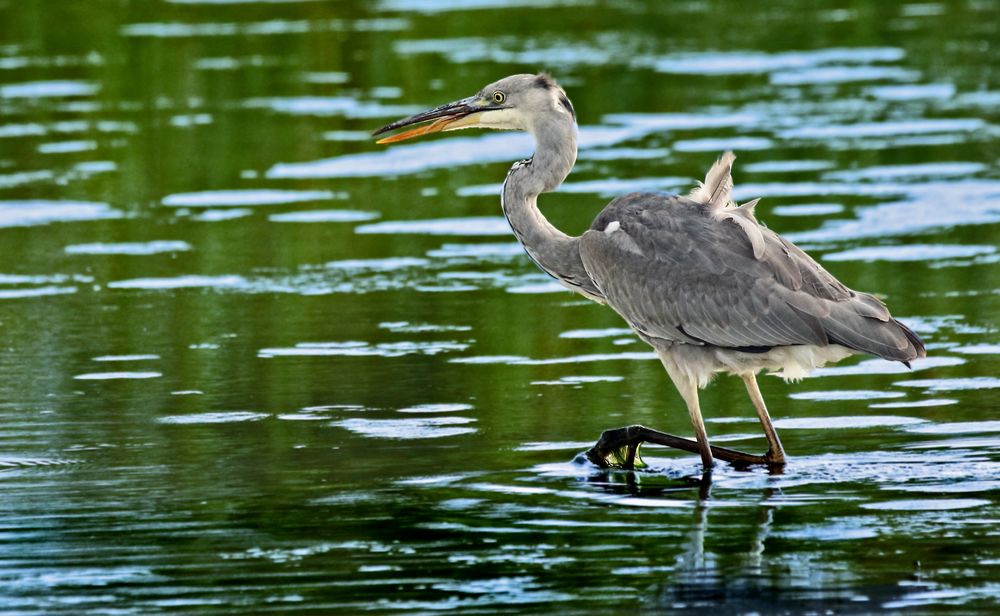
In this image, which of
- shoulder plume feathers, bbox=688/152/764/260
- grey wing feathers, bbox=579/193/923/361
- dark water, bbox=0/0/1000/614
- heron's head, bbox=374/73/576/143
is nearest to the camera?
dark water, bbox=0/0/1000/614

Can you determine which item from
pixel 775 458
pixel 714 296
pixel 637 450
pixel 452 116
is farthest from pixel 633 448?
pixel 452 116

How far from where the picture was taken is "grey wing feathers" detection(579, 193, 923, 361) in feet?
31.0

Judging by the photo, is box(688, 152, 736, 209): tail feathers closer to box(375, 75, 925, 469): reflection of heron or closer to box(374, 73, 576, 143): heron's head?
box(375, 75, 925, 469): reflection of heron

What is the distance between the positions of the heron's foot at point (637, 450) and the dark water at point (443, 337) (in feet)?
0.35

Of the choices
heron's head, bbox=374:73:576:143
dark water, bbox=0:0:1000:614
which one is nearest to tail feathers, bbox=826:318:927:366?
dark water, bbox=0:0:1000:614

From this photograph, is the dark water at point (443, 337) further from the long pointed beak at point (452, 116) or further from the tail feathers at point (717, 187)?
the long pointed beak at point (452, 116)

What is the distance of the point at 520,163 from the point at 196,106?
11312mm

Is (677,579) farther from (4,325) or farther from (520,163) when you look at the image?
(4,325)

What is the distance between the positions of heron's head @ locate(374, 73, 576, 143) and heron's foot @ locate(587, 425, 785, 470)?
1.92m

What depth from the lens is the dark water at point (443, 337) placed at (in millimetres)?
7965

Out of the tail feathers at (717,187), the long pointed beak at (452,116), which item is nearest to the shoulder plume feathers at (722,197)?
the tail feathers at (717,187)

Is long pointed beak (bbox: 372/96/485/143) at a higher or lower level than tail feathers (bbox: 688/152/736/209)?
higher

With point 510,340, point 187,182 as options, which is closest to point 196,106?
point 187,182

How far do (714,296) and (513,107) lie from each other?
1860mm
